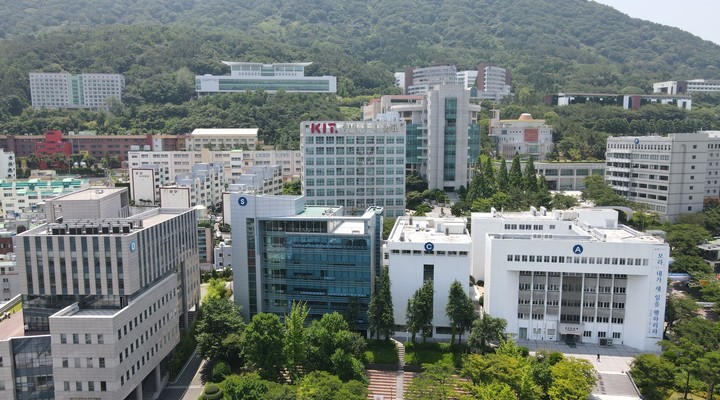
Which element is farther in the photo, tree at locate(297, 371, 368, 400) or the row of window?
the row of window

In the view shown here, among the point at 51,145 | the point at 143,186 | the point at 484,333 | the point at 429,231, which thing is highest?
the point at 51,145

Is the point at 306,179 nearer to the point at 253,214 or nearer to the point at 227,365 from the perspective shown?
the point at 253,214

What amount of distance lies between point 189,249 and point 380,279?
1398 centimetres

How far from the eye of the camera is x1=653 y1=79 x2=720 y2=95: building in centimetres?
13000

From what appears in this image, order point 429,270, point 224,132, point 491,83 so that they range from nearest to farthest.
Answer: point 429,270 < point 224,132 < point 491,83

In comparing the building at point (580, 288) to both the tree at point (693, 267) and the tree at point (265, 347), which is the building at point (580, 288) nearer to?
the tree at point (693, 267)

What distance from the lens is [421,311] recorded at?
36.0 metres

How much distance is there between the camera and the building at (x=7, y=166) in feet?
262

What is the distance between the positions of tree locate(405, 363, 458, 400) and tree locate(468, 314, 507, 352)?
4.19m

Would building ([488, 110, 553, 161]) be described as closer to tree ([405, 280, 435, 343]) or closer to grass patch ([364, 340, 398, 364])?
tree ([405, 280, 435, 343])

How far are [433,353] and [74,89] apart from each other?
358 ft

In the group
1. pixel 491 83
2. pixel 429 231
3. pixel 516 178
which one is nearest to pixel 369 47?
pixel 491 83

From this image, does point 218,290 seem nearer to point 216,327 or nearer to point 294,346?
point 216,327

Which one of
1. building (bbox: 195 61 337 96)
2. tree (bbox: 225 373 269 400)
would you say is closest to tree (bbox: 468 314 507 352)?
tree (bbox: 225 373 269 400)
